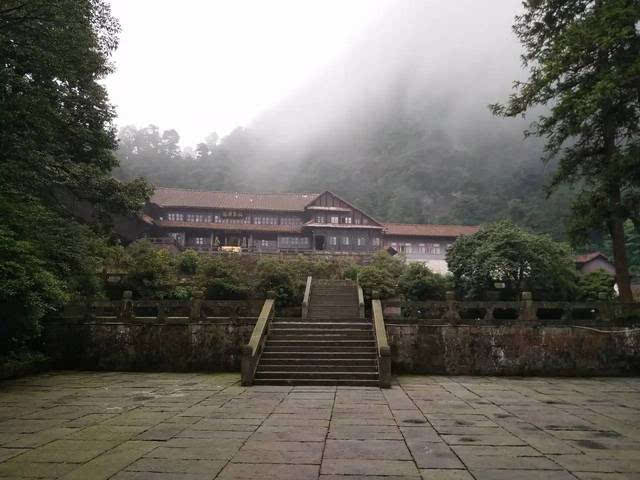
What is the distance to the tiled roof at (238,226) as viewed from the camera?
4025cm

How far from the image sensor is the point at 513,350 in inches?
498

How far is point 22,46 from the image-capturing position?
10.5 metres

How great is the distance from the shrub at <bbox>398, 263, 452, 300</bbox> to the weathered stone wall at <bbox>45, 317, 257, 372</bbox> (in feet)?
38.2

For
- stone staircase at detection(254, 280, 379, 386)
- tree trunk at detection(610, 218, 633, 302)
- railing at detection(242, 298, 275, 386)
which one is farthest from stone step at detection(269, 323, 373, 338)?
tree trunk at detection(610, 218, 633, 302)

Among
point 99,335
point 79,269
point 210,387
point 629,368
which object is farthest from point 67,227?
point 629,368

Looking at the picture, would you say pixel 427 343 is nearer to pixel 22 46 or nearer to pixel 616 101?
pixel 616 101

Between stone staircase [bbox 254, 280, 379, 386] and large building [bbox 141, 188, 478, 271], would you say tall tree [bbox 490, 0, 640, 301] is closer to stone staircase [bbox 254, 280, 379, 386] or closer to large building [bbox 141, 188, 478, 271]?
stone staircase [bbox 254, 280, 379, 386]

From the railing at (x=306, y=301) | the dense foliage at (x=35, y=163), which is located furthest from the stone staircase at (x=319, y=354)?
the dense foliage at (x=35, y=163)

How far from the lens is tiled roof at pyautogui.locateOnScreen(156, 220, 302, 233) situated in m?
40.2

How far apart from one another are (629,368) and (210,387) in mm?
11558

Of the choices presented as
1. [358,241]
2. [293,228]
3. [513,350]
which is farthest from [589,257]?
[513,350]

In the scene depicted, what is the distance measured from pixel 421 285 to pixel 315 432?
1714 cm

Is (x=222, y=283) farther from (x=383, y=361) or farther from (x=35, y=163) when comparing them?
(x=383, y=361)

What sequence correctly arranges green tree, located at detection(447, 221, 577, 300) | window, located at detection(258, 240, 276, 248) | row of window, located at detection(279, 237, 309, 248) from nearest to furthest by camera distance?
green tree, located at detection(447, 221, 577, 300) < window, located at detection(258, 240, 276, 248) < row of window, located at detection(279, 237, 309, 248)
